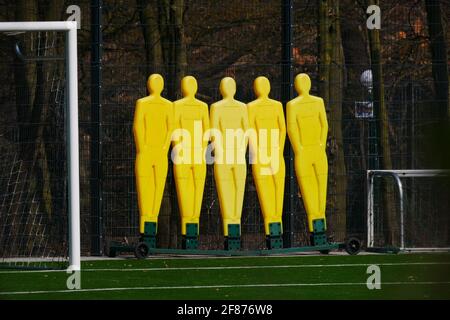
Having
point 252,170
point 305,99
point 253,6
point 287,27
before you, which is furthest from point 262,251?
point 253,6

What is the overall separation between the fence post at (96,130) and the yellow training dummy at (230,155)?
4.14ft

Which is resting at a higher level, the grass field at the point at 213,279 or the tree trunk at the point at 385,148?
the tree trunk at the point at 385,148

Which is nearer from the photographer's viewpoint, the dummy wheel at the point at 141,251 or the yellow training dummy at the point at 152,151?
the dummy wheel at the point at 141,251

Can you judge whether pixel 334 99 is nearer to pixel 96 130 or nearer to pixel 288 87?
pixel 288 87

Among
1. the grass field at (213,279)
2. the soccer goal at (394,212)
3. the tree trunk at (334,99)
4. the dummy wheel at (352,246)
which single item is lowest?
the grass field at (213,279)

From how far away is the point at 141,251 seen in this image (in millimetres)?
11617

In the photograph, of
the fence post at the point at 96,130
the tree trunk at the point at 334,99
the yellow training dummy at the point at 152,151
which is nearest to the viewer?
the yellow training dummy at the point at 152,151

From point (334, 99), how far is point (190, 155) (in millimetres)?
2215

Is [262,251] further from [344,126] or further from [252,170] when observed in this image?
[344,126]

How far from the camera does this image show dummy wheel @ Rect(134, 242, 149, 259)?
1157cm

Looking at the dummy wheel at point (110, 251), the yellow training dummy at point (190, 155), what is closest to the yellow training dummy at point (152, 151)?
the yellow training dummy at point (190, 155)

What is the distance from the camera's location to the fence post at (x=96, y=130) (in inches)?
479

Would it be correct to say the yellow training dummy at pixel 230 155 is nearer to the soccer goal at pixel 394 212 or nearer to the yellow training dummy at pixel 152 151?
the yellow training dummy at pixel 152 151

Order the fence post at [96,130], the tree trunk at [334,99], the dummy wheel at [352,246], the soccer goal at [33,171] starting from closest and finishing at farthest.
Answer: the soccer goal at [33,171] < the fence post at [96,130] < the dummy wheel at [352,246] < the tree trunk at [334,99]
